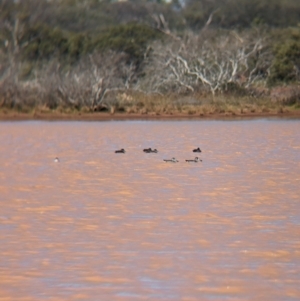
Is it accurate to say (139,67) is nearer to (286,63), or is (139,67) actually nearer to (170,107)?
(286,63)

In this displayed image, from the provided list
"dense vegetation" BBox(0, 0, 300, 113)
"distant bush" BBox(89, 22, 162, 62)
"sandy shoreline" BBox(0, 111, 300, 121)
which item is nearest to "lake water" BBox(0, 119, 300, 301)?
"sandy shoreline" BBox(0, 111, 300, 121)

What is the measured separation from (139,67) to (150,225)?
32.6m

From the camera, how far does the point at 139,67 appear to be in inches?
1634

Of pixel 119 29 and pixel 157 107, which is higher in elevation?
pixel 119 29

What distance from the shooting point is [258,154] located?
56.5 feet

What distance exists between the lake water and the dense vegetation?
13.7 meters

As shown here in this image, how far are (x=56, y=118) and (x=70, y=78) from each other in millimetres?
2736

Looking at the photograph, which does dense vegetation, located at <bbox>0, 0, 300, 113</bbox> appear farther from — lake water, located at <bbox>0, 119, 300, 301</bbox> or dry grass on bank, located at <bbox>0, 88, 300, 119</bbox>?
lake water, located at <bbox>0, 119, 300, 301</bbox>

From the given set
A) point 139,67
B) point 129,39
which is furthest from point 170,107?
point 129,39

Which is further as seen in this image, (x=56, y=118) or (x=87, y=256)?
(x=56, y=118)

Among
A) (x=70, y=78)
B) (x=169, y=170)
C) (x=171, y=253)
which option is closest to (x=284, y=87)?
(x=70, y=78)

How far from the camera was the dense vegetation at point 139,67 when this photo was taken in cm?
3194

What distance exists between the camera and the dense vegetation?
1257 inches

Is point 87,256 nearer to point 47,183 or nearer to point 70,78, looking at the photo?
point 47,183
